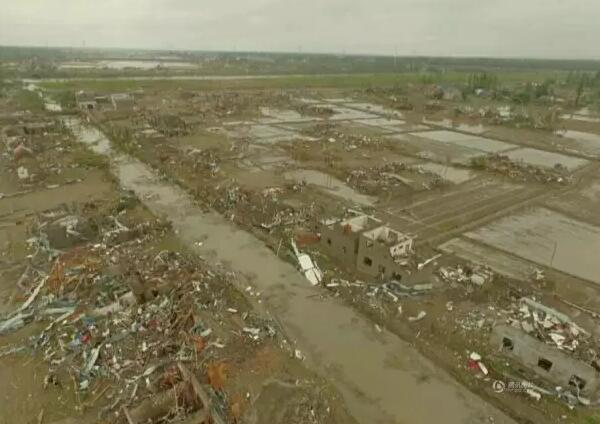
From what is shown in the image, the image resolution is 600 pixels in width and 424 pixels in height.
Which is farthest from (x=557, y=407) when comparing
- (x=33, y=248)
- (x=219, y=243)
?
(x=33, y=248)

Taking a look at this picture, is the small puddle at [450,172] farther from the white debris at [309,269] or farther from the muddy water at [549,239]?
the white debris at [309,269]

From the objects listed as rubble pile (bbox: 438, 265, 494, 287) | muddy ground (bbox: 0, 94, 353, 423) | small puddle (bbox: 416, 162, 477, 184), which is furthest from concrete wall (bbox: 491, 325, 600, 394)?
small puddle (bbox: 416, 162, 477, 184)

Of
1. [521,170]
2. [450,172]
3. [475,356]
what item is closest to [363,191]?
[450,172]

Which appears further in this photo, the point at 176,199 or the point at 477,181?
the point at 477,181

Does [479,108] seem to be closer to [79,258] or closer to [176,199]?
[176,199]

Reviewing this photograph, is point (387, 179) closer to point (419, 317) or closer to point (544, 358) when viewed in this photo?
point (419, 317)

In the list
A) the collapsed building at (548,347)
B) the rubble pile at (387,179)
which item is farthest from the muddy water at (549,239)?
the rubble pile at (387,179)

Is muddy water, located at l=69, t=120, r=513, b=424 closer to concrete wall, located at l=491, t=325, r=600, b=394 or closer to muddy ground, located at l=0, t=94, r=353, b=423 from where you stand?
muddy ground, located at l=0, t=94, r=353, b=423
